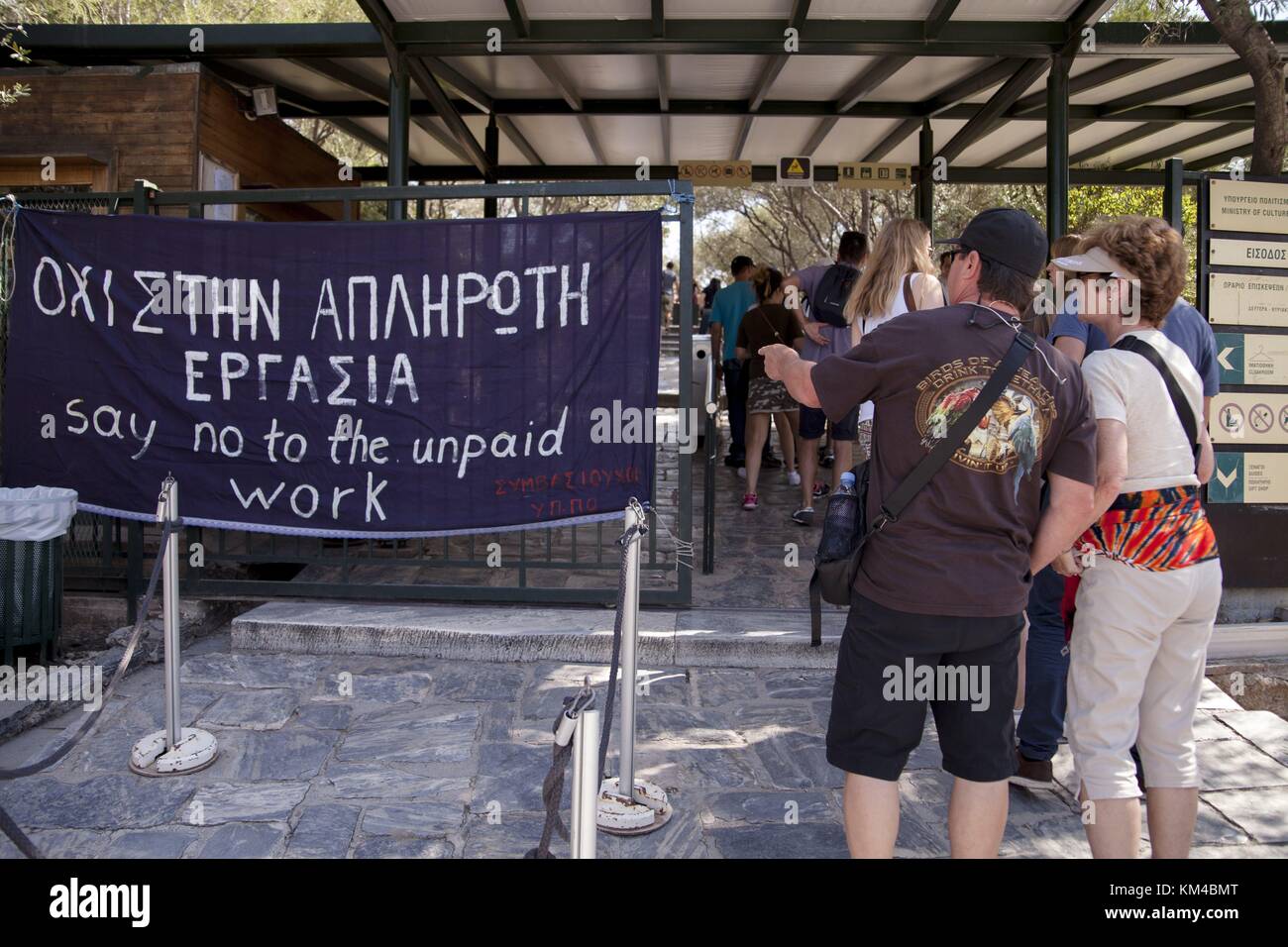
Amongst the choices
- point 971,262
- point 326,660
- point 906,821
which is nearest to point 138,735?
point 326,660

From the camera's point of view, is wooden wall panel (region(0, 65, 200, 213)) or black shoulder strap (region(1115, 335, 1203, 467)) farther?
wooden wall panel (region(0, 65, 200, 213))

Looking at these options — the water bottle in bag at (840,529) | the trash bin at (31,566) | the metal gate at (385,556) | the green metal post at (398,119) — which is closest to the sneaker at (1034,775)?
the water bottle in bag at (840,529)

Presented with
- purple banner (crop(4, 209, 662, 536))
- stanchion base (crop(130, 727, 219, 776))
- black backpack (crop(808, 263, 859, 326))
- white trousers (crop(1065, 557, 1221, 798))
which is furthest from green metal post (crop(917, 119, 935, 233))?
stanchion base (crop(130, 727, 219, 776))

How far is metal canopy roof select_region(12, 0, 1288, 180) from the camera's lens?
7707mm

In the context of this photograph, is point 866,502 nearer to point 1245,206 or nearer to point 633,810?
point 633,810

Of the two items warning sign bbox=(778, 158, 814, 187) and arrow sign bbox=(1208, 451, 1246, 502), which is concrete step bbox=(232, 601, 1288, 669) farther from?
warning sign bbox=(778, 158, 814, 187)

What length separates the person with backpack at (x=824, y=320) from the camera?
24.7ft

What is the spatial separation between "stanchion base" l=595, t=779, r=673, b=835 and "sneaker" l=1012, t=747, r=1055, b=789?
1435mm

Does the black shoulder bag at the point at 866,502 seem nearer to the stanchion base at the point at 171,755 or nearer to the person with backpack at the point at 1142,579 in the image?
the person with backpack at the point at 1142,579

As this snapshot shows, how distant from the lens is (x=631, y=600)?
3.70m

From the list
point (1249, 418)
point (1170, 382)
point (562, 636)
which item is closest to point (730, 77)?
point (1249, 418)

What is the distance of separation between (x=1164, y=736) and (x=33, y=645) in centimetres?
572

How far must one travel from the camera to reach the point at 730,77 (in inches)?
379
